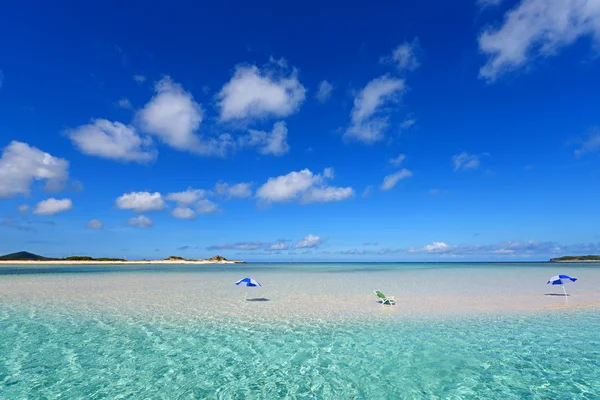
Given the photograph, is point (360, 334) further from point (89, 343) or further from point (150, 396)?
point (89, 343)

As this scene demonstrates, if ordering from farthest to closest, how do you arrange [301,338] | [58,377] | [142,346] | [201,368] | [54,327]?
1. [54,327]
2. [301,338]
3. [142,346]
4. [201,368]
5. [58,377]

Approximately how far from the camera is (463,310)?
22422mm

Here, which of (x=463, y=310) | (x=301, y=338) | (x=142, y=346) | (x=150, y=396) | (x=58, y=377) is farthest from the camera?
(x=463, y=310)

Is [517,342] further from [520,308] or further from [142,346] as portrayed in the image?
[142,346]

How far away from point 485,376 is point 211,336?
10.9m

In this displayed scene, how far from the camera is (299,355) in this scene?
41.1 ft

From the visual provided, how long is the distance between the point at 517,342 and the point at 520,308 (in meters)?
11.0

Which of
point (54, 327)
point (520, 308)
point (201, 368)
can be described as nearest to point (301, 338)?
point (201, 368)

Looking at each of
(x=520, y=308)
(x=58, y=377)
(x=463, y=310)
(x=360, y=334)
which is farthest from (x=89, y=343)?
(x=520, y=308)

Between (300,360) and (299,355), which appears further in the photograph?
(299,355)

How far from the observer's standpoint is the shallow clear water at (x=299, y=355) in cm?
946

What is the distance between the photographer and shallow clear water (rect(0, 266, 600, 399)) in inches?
372

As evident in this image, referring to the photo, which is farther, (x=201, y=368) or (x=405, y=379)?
(x=201, y=368)

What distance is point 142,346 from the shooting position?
13.6m
